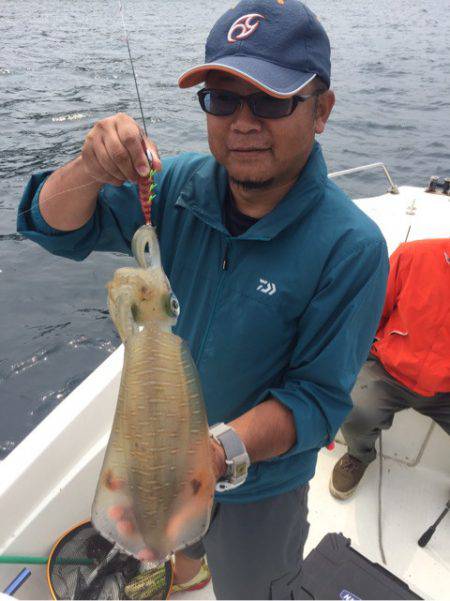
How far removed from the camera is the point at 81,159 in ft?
7.25

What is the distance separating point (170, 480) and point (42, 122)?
14766mm

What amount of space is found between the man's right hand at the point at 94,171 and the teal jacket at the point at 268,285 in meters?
0.10

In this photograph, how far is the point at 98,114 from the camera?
588 inches

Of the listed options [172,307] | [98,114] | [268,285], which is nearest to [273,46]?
[268,285]

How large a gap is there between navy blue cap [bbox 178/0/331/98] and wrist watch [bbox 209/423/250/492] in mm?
1417

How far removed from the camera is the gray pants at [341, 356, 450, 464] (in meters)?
4.16

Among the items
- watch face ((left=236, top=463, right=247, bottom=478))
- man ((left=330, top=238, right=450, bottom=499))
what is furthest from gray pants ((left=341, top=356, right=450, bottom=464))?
watch face ((left=236, top=463, right=247, bottom=478))

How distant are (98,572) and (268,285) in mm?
2388

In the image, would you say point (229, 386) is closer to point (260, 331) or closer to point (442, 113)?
point (260, 331)

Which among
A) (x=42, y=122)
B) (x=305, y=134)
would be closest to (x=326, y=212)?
(x=305, y=134)

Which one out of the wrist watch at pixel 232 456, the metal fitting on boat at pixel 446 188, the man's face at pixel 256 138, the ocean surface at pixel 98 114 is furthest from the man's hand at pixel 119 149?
the metal fitting on boat at pixel 446 188

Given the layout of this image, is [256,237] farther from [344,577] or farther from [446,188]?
[446,188]

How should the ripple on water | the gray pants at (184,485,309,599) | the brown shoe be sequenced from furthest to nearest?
1. the ripple on water
2. the brown shoe
3. the gray pants at (184,485,309,599)

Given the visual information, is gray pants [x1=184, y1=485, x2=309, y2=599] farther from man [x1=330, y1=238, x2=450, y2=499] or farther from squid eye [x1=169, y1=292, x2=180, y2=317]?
squid eye [x1=169, y1=292, x2=180, y2=317]
